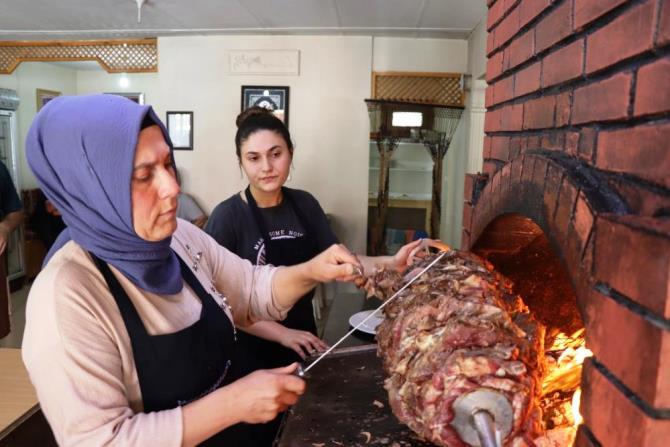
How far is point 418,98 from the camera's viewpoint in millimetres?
5230

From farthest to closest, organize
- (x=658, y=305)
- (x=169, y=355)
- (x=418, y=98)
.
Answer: (x=418, y=98)
(x=169, y=355)
(x=658, y=305)

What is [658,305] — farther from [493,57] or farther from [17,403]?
[17,403]

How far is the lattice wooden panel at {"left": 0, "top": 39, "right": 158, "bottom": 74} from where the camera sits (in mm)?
5527

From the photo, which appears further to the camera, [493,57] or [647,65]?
[493,57]

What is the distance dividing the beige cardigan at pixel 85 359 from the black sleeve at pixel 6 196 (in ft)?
8.77

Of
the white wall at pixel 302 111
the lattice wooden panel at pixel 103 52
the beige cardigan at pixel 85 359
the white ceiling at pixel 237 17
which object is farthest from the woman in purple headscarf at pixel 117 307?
the lattice wooden panel at pixel 103 52

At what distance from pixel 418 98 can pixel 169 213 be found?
14.4 feet

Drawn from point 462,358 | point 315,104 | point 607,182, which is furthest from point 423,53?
point 462,358

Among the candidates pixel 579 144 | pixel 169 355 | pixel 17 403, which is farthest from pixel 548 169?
pixel 17 403

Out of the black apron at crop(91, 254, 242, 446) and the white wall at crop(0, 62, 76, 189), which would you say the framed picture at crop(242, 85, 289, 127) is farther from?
the black apron at crop(91, 254, 242, 446)

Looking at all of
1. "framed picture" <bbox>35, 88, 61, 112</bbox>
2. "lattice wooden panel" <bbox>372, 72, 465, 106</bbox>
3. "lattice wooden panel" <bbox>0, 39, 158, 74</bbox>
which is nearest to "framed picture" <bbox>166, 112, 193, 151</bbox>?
"lattice wooden panel" <bbox>0, 39, 158, 74</bbox>

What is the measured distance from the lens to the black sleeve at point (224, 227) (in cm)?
237

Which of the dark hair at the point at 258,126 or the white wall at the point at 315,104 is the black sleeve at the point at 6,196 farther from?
the white wall at the point at 315,104

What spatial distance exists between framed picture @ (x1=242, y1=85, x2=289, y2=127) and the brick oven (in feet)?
13.6
